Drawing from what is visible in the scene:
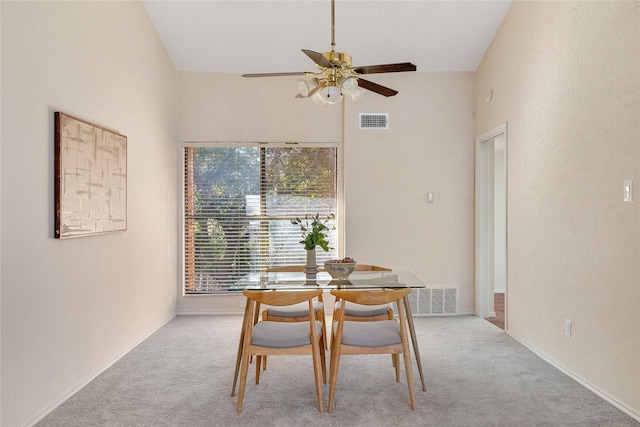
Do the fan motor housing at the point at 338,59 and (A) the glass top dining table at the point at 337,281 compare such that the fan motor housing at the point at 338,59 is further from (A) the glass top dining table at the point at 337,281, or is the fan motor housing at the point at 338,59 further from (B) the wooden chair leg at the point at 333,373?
(B) the wooden chair leg at the point at 333,373

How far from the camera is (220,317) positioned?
5281mm

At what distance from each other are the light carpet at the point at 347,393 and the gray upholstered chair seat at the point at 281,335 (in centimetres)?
41

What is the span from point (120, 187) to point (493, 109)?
372 centimetres

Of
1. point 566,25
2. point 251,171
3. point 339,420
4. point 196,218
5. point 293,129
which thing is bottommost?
point 339,420

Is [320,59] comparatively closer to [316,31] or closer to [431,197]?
[316,31]

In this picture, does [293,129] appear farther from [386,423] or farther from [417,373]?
[386,423]

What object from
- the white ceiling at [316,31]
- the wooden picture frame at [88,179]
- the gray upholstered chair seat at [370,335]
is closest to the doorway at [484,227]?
the white ceiling at [316,31]

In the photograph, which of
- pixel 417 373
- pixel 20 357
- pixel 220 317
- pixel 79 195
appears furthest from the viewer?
pixel 220 317

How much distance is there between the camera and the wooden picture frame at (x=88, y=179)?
2943 millimetres

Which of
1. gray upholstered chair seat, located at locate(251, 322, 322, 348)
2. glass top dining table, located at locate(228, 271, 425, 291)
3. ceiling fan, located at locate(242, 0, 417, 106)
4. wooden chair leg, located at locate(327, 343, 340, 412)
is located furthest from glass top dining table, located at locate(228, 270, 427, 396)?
ceiling fan, located at locate(242, 0, 417, 106)

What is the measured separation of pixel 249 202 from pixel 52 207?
268 cm

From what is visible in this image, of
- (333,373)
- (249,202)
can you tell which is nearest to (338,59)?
(333,373)

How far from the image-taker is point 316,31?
15.8ft

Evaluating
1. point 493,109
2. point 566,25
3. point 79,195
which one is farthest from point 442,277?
point 79,195
